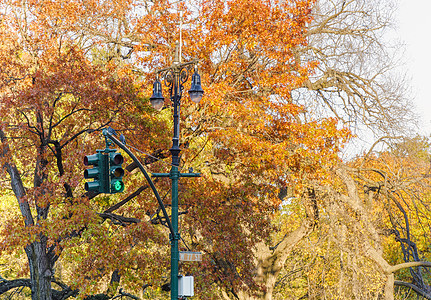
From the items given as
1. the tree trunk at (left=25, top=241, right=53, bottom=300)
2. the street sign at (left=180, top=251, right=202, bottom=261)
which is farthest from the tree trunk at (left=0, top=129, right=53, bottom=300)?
the street sign at (left=180, top=251, right=202, bottom=261)

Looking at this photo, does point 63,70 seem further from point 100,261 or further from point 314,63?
point 314,63

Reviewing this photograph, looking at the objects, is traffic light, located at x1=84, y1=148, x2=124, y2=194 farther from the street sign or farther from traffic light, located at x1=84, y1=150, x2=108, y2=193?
the street sign

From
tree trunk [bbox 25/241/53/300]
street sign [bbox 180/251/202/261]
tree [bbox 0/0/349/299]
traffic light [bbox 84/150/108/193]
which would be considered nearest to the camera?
traffic light [bbox 84/150/108/193]

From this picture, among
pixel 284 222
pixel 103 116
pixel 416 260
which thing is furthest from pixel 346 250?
pixel 284 222

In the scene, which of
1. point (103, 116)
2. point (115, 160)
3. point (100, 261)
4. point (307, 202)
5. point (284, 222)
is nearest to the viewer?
point (115, 160)

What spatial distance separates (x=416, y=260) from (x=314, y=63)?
10.7 meters

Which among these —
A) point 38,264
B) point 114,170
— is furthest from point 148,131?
point 114,170

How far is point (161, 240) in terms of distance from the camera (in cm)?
1786

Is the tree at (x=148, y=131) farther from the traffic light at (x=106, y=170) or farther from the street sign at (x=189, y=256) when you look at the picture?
the traffic light at (x=106, y=170)

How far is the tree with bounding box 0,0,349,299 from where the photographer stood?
1677 centimetres

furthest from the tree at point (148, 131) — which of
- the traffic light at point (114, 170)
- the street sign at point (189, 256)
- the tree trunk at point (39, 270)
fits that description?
the traffic light at point (114, 170)

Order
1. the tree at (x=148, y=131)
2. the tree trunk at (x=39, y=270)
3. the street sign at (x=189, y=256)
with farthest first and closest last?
the tree trunk at (x=39, y=270) < the tree at (x=148, y=131) < the street sign at (x=189, y=256)

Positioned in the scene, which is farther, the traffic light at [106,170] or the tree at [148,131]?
the tree at [148,131]

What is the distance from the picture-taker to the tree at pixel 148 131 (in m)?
16.8
